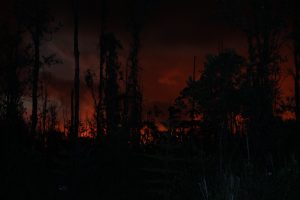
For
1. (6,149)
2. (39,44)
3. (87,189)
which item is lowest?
(87,189)

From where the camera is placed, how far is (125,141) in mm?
16000

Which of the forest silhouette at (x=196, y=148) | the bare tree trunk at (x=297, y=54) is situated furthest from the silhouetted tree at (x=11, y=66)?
the bare tree trunk at (x=297, y=54)

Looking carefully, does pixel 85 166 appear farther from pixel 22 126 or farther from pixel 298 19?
pixel 298 19

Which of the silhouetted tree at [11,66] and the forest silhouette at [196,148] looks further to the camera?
the silhouetted tree at [11,66]

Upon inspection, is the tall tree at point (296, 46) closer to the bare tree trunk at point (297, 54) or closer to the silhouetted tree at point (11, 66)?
the bare tree trunk at point (297, 54)

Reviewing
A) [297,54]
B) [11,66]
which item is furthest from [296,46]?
[11,66]

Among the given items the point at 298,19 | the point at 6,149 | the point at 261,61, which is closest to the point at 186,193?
the point at 6,149

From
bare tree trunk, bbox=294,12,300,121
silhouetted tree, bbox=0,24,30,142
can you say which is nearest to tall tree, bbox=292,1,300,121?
bare tree trunk, bbox=294,12,300,121

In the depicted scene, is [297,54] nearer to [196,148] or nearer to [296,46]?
[296,46]

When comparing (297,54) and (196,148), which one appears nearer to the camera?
(196,148)

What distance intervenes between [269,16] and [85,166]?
17481 millimetres

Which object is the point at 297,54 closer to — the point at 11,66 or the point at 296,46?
the point at 296,46

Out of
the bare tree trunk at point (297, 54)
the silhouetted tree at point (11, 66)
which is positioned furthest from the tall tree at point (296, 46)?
the silhouetted tree at point (11, 66)

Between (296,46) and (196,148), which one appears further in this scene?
(296,46)
